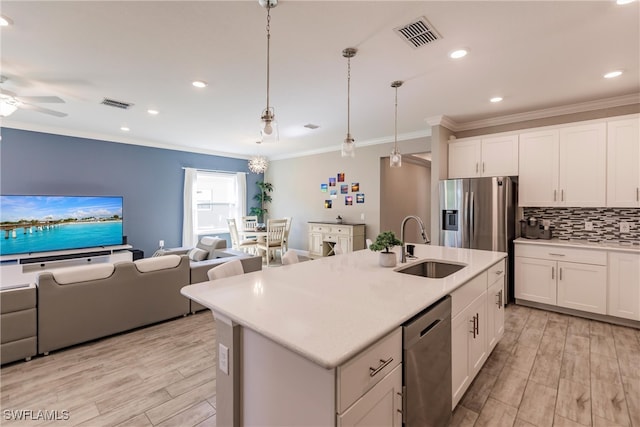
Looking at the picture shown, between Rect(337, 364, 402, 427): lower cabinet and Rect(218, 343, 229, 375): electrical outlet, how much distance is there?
695mm

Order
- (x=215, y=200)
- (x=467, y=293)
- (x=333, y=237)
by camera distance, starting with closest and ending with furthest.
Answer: (x=467, y=293)
(x=333, y=237)
(x=215, y=200)

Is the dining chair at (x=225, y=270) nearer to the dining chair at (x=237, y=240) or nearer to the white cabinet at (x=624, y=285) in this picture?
the white cabinet at (x=624, y=285)

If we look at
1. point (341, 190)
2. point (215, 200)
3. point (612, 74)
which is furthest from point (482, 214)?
point (215, 200)

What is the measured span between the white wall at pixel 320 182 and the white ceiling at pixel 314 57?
5.65 ft

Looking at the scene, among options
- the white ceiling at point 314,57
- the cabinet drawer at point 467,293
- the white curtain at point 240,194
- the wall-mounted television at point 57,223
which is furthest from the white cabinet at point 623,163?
the wall-mounted television at point 57,223

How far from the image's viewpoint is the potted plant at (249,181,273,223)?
8.03m

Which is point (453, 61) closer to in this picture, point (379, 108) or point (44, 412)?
point (379, 108)

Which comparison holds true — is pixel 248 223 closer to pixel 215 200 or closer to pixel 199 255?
pixel 215 200

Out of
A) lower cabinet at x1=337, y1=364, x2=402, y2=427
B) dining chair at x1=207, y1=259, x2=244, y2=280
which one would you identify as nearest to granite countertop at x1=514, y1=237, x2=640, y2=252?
lower cabinet at x1=337, y1=364, x2=402, y2=427

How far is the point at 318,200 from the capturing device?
7.07 meters

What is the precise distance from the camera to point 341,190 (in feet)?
21.6

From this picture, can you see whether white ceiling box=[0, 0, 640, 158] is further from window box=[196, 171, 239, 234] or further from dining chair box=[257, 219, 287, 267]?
window box=[196, 171, 239, 234]

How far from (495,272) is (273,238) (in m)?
4.56

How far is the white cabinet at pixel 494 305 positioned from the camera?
2.34m
